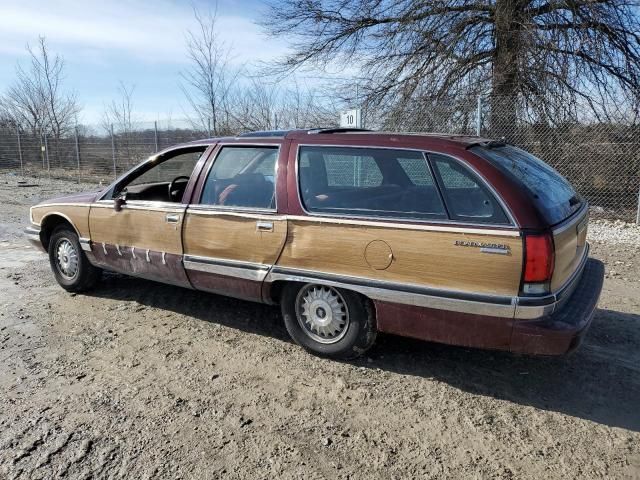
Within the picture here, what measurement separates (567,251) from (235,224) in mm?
2390

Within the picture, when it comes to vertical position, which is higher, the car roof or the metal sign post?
the metal sign post

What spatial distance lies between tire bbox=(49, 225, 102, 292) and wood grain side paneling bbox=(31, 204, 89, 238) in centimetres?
18

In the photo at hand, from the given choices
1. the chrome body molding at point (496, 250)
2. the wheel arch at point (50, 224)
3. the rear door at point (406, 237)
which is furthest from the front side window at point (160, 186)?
the chrome body molding at point (496, 250)

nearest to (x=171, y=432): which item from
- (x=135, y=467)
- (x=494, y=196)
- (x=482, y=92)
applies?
(x=135, y=467)

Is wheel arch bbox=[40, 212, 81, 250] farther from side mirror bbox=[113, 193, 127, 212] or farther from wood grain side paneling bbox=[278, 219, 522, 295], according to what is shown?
wood grain side paneling bbox=[278, 219, 522, 295]

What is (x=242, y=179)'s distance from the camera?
4.29 metres

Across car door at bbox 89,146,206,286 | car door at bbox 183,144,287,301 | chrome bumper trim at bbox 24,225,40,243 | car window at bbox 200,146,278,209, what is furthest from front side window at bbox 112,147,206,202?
chrome bumper trim at bbox 24,225,40,243

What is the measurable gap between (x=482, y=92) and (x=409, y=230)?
9654mm

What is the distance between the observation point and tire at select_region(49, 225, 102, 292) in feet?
17.7

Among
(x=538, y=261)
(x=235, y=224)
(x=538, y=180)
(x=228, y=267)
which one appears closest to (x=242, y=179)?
(x=235, y=224)

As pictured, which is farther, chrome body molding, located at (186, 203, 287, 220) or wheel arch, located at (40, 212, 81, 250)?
wheel arch, located at (40, 212, 81, 250)

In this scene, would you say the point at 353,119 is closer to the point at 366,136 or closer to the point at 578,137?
the point at 578,137

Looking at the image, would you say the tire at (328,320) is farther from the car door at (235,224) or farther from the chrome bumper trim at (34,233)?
the chrome bumper trim at (34,233)

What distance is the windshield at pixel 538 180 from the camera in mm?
3250
